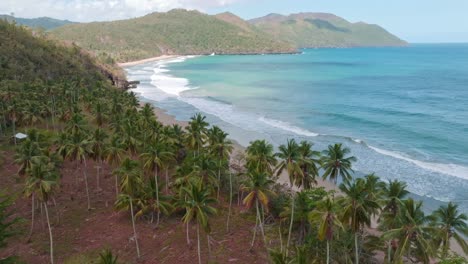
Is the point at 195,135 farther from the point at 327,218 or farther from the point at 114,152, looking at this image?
the point at 327,218

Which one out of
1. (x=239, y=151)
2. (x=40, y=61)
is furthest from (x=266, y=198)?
(x=40, y=61)

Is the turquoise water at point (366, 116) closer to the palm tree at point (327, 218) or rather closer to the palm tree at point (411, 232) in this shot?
the palm tree at point (411, 232)

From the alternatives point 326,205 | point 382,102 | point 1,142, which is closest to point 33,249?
point 326,205

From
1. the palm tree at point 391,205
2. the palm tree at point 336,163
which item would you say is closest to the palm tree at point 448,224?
the palm tree at point 391,205

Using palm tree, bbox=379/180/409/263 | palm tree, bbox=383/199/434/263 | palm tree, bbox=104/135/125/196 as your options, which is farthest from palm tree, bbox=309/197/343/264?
palm tree, bbox=104/135/125/196

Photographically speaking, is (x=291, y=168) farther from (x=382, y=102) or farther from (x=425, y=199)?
(x=382, y=102)

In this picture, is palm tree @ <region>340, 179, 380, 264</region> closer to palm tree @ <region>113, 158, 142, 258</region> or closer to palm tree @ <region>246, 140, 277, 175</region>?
palm tree @ <region>246, 140, 277, 175</region>

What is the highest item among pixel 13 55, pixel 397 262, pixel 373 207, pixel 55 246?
pixel 13 55
